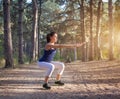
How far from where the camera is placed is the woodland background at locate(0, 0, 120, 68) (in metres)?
27.7

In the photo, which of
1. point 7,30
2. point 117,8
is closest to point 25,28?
point 117,8

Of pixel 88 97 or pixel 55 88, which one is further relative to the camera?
pixel 55 88

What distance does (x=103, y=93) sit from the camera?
11422 mm

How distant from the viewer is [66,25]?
5144 cm

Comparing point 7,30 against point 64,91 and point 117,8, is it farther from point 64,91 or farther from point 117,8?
point 117,8

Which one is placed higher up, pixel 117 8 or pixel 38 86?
pixel 117 8

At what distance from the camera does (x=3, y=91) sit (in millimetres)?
12062

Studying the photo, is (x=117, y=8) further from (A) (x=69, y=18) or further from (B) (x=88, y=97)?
(B) (x=88, y=97)

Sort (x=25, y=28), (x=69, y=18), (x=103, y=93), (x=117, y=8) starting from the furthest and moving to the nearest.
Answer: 1. (x=25, y=28)
2. (x=69, y=18)
3. (x=117, y=8)
4. (x=103, y=93)

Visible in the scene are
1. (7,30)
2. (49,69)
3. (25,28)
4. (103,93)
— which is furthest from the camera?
(25,28)

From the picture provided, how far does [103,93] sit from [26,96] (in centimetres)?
239

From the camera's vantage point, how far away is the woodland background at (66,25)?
27670 mm

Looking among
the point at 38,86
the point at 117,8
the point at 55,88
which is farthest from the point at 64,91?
the point at 117,8

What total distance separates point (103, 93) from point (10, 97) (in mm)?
2870
